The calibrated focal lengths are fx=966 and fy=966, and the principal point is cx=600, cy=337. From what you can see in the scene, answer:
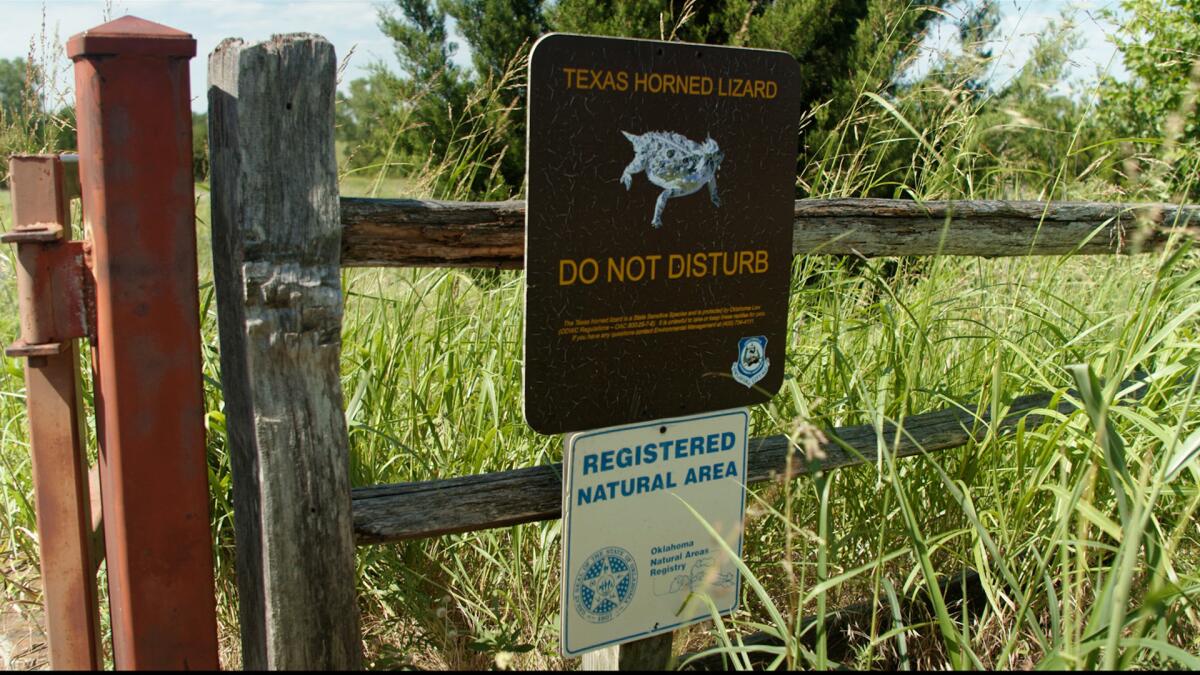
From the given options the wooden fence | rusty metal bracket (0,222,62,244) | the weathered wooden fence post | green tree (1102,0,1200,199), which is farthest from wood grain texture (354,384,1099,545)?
green tree (1102,0,1200,199)

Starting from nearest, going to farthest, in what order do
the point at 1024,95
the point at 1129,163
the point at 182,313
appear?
the point at 182,313 < the point at 1129,163 < the point at 1024,95

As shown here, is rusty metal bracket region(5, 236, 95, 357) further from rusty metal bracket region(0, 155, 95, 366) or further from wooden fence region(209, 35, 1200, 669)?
wooden fence region(209, 35, 1200, 669)

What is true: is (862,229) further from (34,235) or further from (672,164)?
(34,235)

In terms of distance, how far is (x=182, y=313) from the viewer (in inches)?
63.1

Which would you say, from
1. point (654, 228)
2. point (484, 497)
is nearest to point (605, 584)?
point (484, 497)

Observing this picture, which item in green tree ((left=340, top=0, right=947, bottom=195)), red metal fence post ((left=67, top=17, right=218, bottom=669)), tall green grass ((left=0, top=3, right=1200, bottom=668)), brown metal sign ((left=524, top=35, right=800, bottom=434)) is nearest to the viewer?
red metal fence post ((left=67, top=17, right=218, bottom=669))

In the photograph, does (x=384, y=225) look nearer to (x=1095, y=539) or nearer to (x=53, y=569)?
(x=53, y=569)

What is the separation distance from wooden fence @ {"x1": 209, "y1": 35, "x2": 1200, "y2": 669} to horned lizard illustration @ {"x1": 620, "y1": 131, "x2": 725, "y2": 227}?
283mm

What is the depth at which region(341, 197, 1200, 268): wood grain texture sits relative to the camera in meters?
1.85

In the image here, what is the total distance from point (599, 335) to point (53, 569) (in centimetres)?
110

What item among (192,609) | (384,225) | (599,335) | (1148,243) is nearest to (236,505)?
(192,609)

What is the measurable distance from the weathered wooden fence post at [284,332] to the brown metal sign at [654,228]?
0.38 m

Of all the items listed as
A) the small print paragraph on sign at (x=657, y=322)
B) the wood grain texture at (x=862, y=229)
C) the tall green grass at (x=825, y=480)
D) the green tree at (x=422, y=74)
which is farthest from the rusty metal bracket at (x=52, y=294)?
the green tree at (x=422, y=74)

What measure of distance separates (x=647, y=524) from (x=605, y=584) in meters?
0.16
